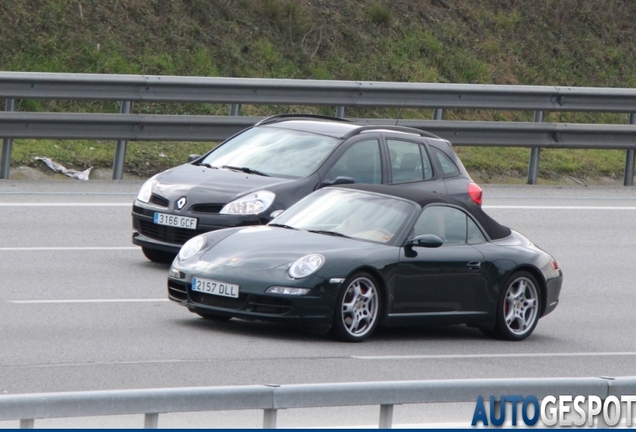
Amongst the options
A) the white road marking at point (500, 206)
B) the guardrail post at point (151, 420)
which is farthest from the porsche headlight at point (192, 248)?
the guardrail post at point (151, 420)

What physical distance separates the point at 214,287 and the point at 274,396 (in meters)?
5.22

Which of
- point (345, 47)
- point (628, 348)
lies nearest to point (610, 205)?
point (345, 47)

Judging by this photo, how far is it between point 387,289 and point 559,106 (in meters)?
10.8

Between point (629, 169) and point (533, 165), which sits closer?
point (533, 165)

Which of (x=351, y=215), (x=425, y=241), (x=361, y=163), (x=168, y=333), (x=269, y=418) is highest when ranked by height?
(x=361, y=163)

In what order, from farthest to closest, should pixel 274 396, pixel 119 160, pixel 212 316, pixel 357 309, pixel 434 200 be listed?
pixel 119 160 < pixel 434 200 < pixel 212 316 < pixel 357 309 < pixel 274 396

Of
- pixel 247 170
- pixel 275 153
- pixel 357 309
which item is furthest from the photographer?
pixel 275 153

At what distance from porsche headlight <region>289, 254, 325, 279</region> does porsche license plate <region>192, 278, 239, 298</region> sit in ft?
1.50

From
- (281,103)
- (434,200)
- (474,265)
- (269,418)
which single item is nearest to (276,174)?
(434,200)

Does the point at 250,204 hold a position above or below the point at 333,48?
below

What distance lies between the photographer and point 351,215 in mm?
11281

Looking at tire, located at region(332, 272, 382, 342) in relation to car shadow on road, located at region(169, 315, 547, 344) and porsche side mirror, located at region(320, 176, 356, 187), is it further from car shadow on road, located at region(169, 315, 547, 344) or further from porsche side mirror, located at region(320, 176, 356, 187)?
porsche side mirror, located at region(320, 176, 356, 187)

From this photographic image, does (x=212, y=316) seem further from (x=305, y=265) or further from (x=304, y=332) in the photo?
(x=305, y=265)

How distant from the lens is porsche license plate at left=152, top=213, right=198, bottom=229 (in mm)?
12711
